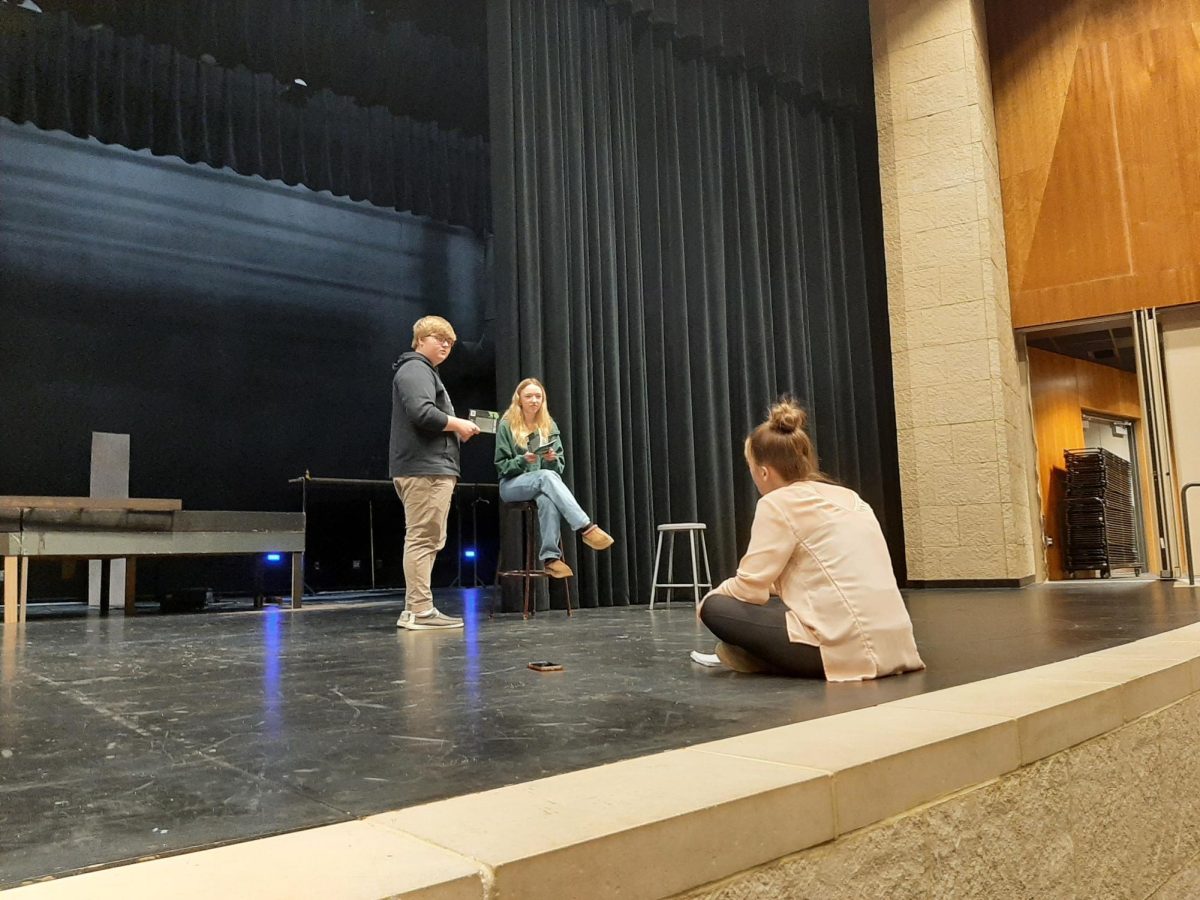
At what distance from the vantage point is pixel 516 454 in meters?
4.82

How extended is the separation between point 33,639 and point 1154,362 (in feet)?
24.4

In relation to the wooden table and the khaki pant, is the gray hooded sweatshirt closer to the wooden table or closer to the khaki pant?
the khaki pant

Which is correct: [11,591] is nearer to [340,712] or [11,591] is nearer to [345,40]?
[340,712]

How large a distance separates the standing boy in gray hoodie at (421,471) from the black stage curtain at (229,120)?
15.6ft

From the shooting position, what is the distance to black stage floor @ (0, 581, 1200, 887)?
46.1 inches

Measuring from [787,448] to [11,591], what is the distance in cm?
446

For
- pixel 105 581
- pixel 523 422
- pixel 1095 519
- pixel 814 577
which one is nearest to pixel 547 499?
pixel 523 422

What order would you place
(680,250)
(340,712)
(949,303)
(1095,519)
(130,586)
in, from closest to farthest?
(340,712) < (130,586) < (680,250) < (949,303) < (1095,519)

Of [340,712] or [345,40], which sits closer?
[340,712]

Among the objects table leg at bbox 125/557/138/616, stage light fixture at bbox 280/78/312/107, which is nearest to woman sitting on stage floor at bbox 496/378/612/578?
table leg at bbox 125/557/138/616

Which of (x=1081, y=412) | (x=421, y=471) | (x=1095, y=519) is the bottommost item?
(x=1095, y=519)

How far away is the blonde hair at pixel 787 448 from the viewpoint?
2.28 m

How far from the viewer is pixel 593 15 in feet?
20.9

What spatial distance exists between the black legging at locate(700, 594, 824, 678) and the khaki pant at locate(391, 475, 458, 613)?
1.84 meters
